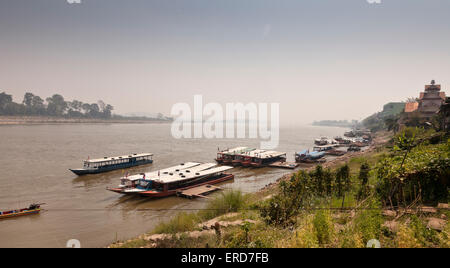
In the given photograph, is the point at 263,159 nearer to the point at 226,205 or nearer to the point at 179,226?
the point at 226,205

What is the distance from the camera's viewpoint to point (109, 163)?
1159 inches

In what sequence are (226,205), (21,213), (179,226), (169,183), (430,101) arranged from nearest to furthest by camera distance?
(179,226), (226,205), (21,213), (169,183), (430,101)

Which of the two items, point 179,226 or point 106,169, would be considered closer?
point 179,226

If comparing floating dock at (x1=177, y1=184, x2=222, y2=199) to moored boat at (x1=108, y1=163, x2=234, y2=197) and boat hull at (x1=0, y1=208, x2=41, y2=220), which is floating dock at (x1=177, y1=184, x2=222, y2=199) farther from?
boat hull at (x1=0, y1=208, x2=41, y2=220)

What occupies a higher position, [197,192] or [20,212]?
[20,212]

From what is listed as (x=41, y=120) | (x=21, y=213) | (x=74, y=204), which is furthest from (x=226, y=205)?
(x=41, y=120)

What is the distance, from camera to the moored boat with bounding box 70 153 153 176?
26625mm

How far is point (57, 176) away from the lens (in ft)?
84.1

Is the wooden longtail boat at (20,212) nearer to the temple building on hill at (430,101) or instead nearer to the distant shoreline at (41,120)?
the temple building on hill at (430,101)

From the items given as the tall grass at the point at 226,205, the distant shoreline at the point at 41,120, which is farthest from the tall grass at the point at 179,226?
the distant shoreline at the point at 41,120

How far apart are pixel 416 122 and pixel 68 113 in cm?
14348

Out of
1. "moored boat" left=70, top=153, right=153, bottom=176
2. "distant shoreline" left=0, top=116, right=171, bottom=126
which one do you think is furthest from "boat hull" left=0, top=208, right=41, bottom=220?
"distant shoreline" left=0, top=116, right=171, bottom=126

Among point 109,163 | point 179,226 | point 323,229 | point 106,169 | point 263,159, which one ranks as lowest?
point 106,169

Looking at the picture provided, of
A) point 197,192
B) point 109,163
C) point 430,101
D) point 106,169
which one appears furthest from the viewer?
point 430,101
